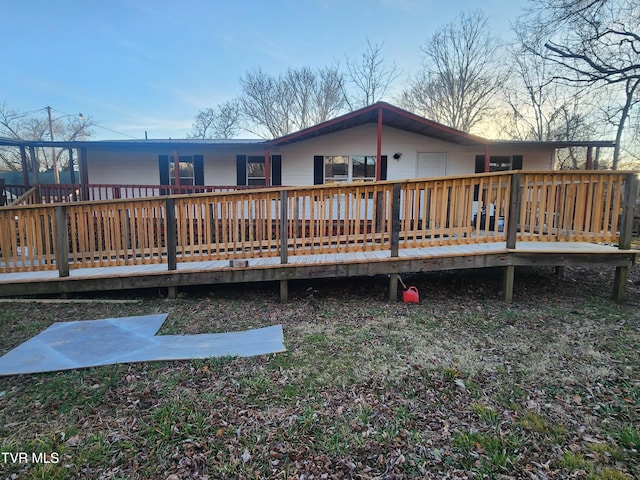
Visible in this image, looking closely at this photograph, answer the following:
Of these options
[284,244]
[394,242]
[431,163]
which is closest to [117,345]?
[284,244]

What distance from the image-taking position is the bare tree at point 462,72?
77.5 feet

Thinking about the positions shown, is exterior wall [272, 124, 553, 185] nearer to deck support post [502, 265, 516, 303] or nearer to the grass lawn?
deck support post [502, 265, 516, 303]

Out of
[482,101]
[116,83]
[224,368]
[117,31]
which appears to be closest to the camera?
[224,368]

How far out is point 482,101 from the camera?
2400cm

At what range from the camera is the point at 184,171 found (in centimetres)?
1185

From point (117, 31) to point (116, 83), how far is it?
13231 mm

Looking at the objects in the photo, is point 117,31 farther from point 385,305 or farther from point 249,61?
point 385,305

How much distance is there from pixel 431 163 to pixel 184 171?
8.06 m

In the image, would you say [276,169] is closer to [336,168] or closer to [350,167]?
[336,168]

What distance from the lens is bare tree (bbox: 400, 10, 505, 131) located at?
2362cm

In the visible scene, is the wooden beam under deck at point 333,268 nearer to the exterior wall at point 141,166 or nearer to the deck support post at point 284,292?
the deck support post at point 284,292

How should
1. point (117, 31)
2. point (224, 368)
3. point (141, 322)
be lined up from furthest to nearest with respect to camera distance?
point (117, 31) < point (141, 322) < point (224, 368)

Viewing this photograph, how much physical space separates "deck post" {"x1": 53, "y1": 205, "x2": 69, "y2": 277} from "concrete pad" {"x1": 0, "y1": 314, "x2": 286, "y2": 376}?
140cm

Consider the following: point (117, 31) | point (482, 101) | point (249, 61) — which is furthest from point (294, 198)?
point (249, 61)
